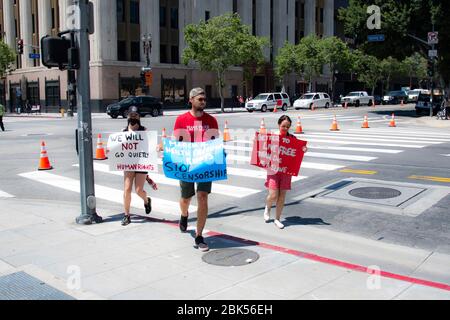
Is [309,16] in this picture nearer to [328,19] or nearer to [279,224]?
[328,19]

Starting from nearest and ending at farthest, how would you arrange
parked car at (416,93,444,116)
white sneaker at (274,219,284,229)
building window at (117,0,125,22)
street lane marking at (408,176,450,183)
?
white sneaker at (274,219,284,229), street lane marking at (408,176,450,183), parked car at (416,93,444,116), building window at (117,0,125,22)

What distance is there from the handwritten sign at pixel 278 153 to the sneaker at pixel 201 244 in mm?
Result: 1679

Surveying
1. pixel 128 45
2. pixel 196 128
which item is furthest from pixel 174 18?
pixel 196 128

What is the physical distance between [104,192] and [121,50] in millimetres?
41436

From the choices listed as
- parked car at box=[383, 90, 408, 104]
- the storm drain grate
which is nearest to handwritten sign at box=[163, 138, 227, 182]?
the storm drain grate

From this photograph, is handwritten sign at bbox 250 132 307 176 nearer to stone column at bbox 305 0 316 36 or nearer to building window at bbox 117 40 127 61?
building window at bbox 117 40 127 61

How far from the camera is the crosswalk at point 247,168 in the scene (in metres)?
9.84

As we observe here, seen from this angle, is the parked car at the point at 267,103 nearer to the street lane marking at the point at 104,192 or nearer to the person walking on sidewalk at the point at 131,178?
the street lane marking at the point at 104,192

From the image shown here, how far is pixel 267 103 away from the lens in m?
46.2

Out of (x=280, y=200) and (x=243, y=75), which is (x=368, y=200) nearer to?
(x=280, y=200)

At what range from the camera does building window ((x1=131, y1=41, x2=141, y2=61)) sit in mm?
50219

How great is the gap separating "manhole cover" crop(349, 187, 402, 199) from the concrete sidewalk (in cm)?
228

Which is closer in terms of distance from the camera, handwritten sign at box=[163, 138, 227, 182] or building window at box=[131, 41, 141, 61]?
handwritten sign at box=[163, 138, 227, 182]
